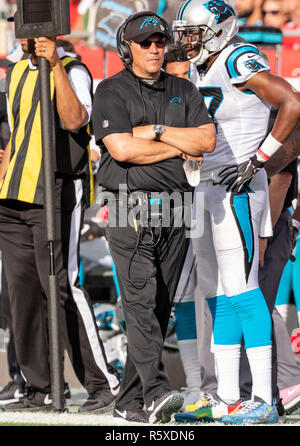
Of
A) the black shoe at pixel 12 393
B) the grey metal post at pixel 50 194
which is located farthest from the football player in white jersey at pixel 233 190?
the black shoe at pixel 12 393

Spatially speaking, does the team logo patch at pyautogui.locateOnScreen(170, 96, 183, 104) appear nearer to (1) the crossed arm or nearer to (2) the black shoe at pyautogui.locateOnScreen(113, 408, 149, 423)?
(1) the crossed arm

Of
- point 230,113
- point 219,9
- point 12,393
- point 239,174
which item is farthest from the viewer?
point 12,393

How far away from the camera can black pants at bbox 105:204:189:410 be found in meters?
4.80

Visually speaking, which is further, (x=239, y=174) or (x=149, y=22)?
(x=239, y=174)

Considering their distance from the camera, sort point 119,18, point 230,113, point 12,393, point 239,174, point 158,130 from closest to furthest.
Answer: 1. point 158,130
2. point 239,174
3. point 230,113
4. point 12,393
5. point 119,18

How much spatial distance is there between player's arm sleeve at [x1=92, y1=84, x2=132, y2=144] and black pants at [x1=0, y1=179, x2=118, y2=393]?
26.6 inches

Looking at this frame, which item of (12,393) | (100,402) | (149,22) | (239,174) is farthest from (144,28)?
(12,393)

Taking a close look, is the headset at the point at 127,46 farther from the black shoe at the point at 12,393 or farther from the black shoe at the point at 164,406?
the black shoe at the point at 12,393

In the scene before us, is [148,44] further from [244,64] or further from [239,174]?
[239,174]

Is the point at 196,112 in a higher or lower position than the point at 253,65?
lower

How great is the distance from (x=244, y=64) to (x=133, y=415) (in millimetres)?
1774

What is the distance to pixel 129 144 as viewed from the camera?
187 inches

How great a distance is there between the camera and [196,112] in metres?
4.94

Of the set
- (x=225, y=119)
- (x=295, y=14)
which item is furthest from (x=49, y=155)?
(x=295, y=14)
